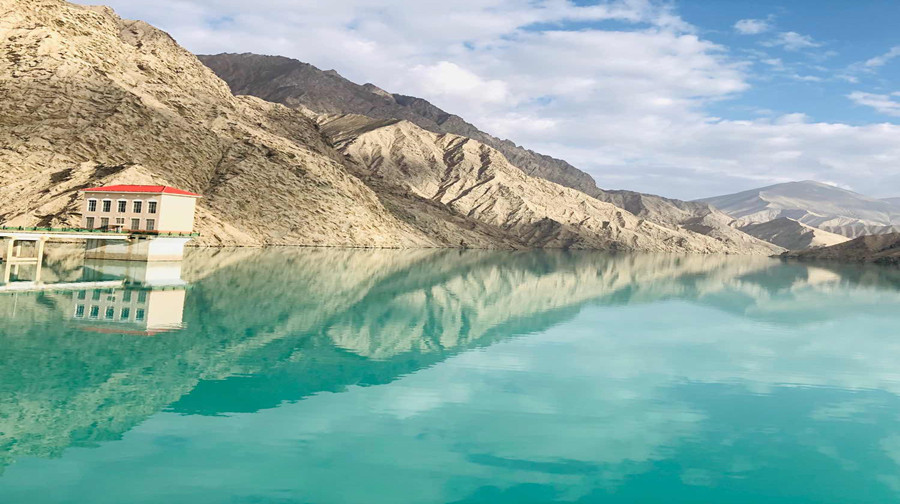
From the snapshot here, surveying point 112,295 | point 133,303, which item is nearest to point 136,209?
point 112,295

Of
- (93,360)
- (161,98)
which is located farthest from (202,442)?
(161,98)

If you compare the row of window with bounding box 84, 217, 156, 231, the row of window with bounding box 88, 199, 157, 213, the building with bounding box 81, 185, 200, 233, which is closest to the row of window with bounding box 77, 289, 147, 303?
the row of window with bounding box 84, 217, 156, 231

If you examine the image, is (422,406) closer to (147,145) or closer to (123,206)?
(123,206)

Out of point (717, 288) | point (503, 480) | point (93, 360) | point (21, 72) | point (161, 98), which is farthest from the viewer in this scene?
point (161, 98)

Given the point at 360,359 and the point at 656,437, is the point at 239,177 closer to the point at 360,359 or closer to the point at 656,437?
the point at 360,359

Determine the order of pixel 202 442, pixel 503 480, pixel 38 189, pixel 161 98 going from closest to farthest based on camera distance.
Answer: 1. pixel 503 480
2. pixel 202 442
3. pixel 38 189
4. pixel 161 98

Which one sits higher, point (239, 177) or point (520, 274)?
point (239, 177)

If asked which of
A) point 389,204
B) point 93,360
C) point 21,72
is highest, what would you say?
point 21,72

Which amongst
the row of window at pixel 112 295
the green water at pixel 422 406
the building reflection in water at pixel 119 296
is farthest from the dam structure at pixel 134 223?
the green water at pixel 422 406
